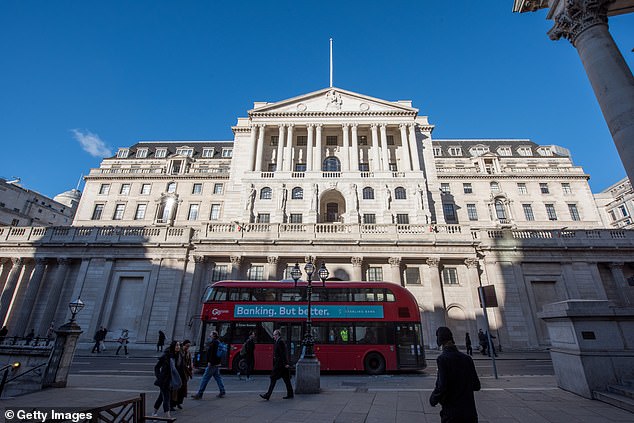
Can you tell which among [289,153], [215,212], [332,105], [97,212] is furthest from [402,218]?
[97,212]

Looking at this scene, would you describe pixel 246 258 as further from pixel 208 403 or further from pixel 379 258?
pixel 208 403

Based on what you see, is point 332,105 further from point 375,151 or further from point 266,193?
point 266,193

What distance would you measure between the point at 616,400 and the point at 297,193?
30043mm

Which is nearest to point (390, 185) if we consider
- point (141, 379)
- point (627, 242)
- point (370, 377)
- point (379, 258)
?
point (379, 258)

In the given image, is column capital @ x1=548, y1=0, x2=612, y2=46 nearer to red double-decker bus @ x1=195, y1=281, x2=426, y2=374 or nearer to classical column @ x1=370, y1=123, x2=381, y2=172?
red double-decker bus @ x1=195, y1=281, x2=426, y2=374

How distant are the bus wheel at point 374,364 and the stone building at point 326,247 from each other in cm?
532

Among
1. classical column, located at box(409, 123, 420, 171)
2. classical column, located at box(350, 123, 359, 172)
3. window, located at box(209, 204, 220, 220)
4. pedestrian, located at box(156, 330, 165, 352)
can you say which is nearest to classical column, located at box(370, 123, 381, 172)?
classical column, located at box(350, 123, 359, 172)

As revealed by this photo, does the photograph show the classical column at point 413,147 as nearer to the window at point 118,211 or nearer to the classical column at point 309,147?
the classical column at point 309,147

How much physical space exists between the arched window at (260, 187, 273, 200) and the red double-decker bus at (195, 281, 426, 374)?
65.1 ft

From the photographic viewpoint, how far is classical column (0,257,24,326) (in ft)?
89.3

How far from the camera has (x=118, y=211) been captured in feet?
158

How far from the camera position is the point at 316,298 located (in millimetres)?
15703

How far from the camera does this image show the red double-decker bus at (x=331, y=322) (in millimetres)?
14617

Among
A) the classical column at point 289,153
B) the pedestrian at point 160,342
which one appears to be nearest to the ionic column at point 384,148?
the classical column at point 289,153
